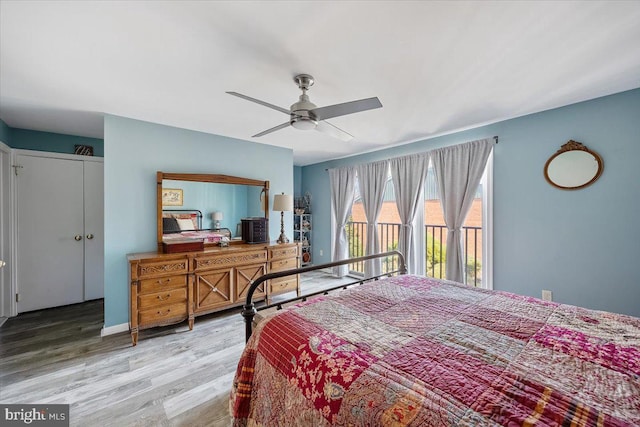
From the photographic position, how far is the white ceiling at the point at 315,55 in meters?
1.39

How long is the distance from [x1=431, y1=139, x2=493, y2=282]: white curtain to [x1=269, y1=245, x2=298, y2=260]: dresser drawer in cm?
213

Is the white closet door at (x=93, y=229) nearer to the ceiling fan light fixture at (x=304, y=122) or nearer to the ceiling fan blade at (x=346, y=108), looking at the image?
the ceiling fan light fixture at (x=304, y=122)

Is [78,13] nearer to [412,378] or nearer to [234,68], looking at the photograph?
[234,68]

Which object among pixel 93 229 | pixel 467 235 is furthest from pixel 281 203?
pixel 93 229

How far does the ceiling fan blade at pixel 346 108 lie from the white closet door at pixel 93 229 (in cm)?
378

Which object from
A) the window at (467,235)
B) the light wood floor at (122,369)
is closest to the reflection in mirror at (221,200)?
the light wood floor at (122,369)

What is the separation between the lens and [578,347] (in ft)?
3.84

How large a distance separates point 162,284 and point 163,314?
322 mm

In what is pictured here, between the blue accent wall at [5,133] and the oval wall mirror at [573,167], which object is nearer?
the oval wall mirror at [573,167]

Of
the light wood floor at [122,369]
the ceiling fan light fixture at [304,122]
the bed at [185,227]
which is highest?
the ceiling fan light fixture at [304,122]

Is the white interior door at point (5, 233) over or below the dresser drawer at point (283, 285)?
over

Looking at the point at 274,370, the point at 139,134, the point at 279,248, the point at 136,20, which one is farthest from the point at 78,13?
the point at 279,248

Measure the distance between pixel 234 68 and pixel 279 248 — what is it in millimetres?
2359

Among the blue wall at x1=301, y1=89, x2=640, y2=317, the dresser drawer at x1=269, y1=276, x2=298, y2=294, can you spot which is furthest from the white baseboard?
the blue wall at x1=301, y1=89, x2=640, y2=317
